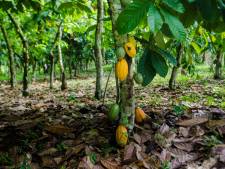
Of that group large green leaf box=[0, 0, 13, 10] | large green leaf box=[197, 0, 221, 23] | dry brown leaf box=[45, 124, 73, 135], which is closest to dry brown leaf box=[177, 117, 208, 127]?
dry brown leaf box=[45, 124, 73, 135]

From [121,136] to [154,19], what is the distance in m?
1.06

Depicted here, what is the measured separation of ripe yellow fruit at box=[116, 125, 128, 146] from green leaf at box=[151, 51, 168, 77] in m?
0.51

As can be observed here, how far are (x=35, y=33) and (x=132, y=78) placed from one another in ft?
27.6

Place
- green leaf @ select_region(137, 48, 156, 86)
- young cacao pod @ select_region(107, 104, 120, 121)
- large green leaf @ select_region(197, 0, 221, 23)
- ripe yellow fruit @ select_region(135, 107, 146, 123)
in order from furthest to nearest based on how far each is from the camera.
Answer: ripe yellow fruit @ select_region(135, 107, 146, 123), young cacao pod @ select_region(107, 104, 120, 121), green leaf @ select_region(137, 48, 156, 86), large green leaf @ select_region(197, 0, 221, 23)

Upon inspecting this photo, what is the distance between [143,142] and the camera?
3.03 metres

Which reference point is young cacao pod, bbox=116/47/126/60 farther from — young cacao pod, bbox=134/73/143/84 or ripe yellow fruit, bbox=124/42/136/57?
young cacao pod, bbox=134/73/143/84

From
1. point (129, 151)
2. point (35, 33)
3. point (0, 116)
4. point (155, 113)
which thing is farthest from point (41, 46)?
point (129, 151)

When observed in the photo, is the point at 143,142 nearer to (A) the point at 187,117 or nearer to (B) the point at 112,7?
(A) the point at 187,117

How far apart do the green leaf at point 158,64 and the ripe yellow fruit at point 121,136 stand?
51 centimetres

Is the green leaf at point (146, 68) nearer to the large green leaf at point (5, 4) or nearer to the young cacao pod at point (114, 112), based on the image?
the young cacao pod at point (114, 112)

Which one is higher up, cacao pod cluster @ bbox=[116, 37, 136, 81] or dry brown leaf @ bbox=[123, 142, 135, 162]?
cacao pod cluster @ bbox=[116, 37, 136, 81]

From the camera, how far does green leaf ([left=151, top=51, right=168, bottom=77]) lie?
9.34ft

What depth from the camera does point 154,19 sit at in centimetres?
217

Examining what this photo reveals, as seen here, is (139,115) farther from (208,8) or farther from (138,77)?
(208,8)
